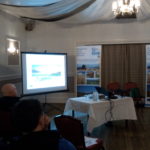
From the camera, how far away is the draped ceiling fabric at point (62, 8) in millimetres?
5012

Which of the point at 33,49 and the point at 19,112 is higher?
the point at 33,49

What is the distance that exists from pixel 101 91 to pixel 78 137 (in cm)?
266

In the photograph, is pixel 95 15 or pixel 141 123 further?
pixel 95 15

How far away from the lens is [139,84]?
7641mm

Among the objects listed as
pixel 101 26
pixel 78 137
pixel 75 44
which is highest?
pixel 101 26

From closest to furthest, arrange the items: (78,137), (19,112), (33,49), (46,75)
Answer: (19,112) → (78,137) → (46,75) → (33,49)

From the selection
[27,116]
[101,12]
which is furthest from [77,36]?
[27,116]

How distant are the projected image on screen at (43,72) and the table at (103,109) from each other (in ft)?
5.19

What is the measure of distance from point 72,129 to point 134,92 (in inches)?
200

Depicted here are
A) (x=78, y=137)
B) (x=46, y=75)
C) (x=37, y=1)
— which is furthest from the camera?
(x=46, y=75)

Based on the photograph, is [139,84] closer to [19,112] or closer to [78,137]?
[78,137]

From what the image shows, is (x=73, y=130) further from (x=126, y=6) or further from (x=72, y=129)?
(x=126, y=6)

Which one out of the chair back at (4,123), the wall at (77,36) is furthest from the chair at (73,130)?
the wall at (77,36)

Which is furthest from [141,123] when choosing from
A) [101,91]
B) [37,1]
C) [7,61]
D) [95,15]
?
[7,61]
